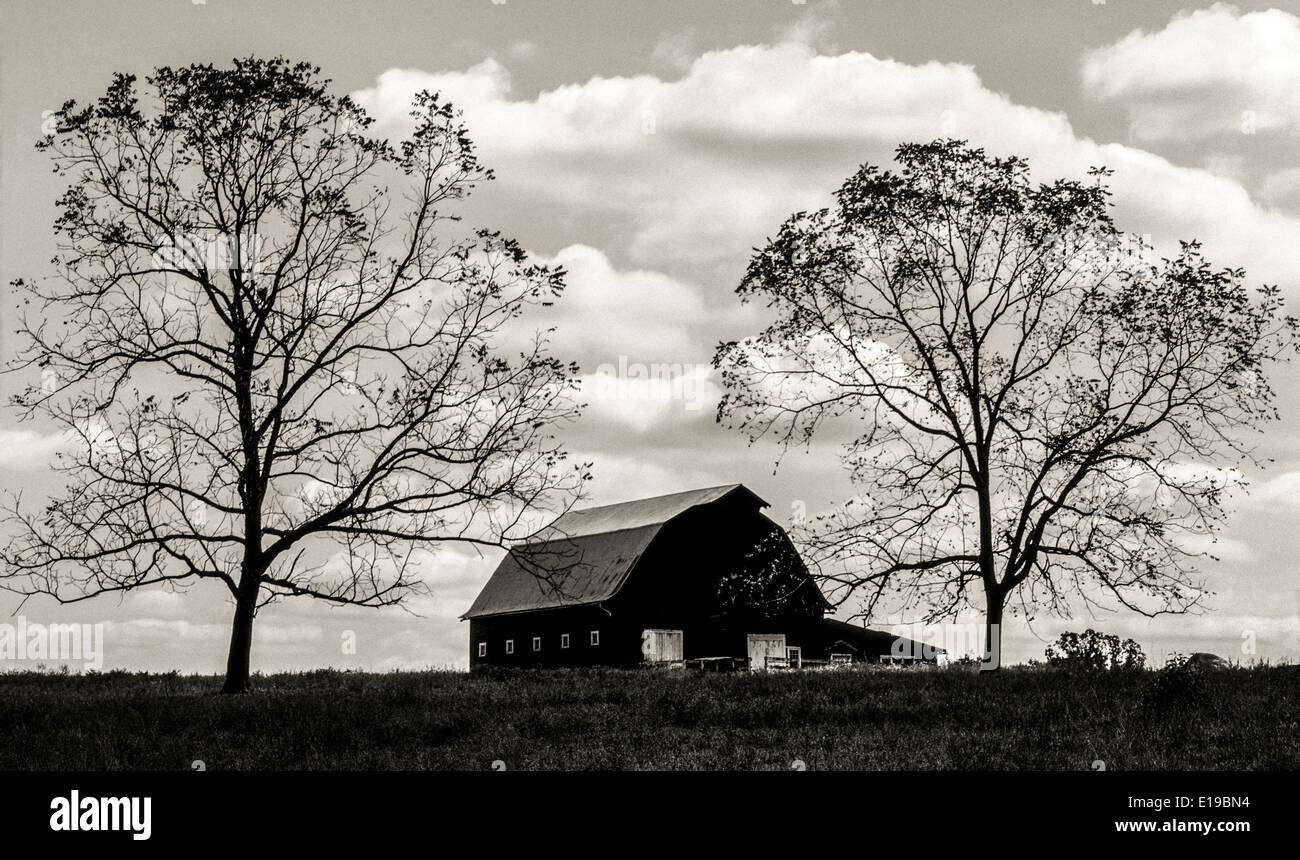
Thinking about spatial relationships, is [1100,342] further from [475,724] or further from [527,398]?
[475,724]

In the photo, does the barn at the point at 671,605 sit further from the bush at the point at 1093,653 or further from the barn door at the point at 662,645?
the bush at the point at 1093,653

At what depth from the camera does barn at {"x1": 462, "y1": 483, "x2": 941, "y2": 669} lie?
136 feet

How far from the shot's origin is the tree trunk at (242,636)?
23.6 metres

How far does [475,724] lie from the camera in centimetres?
1778

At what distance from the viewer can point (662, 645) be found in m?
41.9

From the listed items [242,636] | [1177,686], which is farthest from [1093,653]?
[242,636]

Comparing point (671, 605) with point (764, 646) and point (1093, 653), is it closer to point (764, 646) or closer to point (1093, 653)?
point (764, 646)

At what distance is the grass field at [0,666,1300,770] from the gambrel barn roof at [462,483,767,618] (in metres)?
18.2

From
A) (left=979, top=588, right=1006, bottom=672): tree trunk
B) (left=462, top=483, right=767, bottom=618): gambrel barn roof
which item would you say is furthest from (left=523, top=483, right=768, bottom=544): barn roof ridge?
(left=979, top=588, right=1006, bottom=672): tree trunk

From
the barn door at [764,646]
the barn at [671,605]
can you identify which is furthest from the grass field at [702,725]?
the barn door at [764,646]

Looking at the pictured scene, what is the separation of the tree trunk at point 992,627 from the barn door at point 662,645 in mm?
15929

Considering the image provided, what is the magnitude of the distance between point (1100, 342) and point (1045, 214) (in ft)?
10.1
